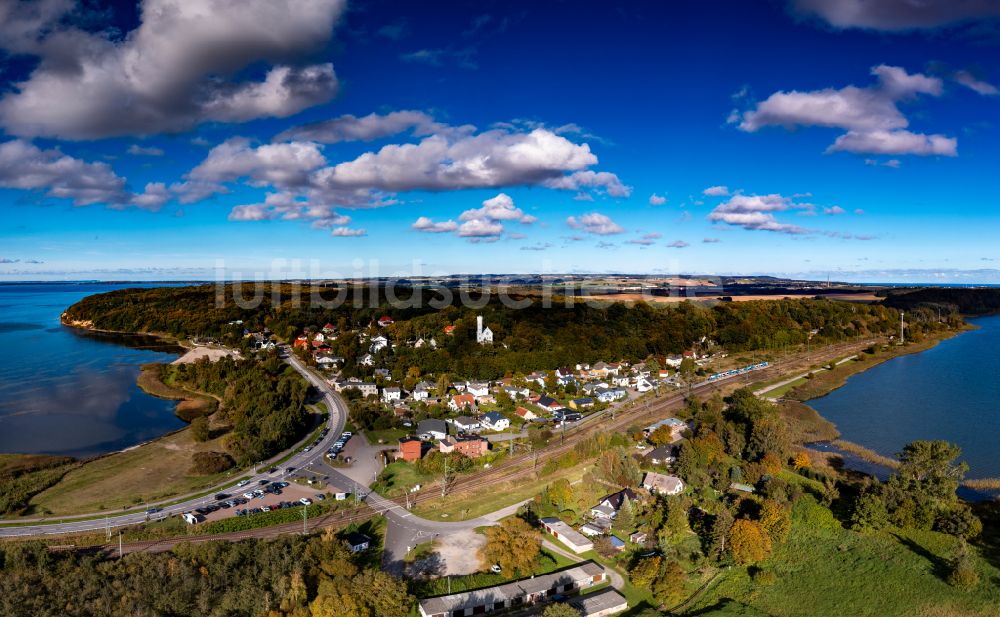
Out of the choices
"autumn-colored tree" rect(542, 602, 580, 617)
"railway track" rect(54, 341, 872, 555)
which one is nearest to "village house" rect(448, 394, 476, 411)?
"railway track" rect(54, 341, 872, 555)

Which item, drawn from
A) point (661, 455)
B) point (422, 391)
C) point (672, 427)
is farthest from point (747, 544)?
point (422, 391)

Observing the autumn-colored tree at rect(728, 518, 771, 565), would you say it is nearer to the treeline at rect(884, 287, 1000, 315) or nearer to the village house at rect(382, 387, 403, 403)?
the village house at rect(382, 387, 403, 403)

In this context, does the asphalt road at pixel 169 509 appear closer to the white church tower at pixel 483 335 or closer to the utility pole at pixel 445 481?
the utility pole at pixel 445 481

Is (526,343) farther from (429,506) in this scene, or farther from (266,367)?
(429,506)

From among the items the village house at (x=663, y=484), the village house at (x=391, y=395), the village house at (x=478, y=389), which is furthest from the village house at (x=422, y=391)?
the village house at (x=663, y=484)

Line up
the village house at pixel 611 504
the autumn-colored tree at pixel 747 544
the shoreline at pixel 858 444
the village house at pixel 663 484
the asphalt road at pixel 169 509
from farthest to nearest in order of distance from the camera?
the shoreline at pixel 858 444 < the village house at pixel 663 484 < the village house at pixel 611 504 < the asphalt road at pixel 169 509 < the autumn-colored tree at pixel 747 544

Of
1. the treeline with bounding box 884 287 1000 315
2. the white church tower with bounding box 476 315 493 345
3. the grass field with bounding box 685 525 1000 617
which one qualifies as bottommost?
the grass field with bounding box 685 525 1000 617

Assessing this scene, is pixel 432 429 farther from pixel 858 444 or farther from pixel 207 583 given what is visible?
pixel 858 444

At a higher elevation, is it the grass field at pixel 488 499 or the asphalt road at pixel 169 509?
the asphalt road at pixel 169 509
